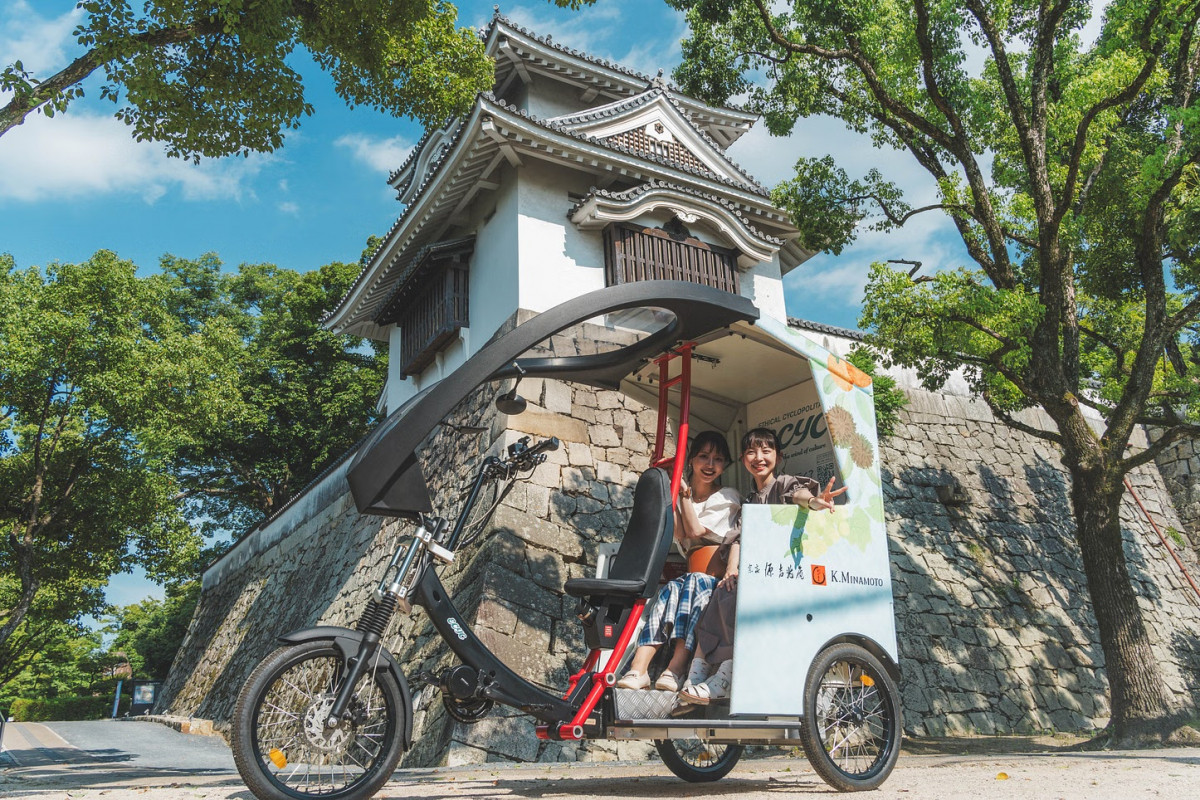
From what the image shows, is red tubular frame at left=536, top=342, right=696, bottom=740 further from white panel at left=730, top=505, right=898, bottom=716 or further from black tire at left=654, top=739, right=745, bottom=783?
black tire at left=654, top=739, right=745, bottom=783

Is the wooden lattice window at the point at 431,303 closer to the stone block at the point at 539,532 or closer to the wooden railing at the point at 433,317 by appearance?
the wooden railing at the point at 433,317

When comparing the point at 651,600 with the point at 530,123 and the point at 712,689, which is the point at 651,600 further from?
the point at 530,123

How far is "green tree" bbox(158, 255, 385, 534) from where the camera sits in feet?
80.2

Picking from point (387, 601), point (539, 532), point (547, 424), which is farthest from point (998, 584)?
point (387, 601)

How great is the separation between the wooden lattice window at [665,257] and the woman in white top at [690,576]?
7215mm

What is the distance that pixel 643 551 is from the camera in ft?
13.2

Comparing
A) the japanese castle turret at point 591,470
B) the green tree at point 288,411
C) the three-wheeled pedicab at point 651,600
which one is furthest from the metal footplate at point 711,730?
the green tree at point 288,411

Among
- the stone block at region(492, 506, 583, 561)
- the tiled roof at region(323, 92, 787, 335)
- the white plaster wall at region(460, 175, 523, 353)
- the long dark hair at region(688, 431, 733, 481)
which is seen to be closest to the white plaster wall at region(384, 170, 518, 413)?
the white plaster wall at region(460, 175, 523, 353)

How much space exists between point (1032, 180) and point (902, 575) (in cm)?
595

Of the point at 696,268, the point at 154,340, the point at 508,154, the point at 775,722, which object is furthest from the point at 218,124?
the point at 154,340

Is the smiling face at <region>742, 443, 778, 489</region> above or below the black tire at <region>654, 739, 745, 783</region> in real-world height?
above

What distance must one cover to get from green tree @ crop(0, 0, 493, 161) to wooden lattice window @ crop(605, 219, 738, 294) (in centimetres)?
392

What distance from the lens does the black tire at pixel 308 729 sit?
2.99m

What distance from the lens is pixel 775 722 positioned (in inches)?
156
